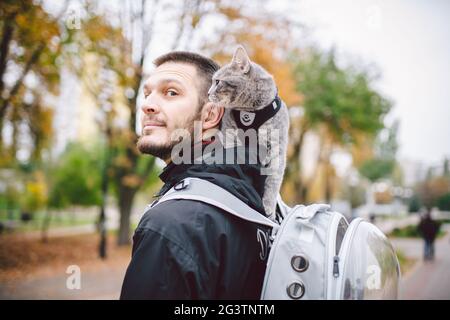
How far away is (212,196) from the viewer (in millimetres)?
1317

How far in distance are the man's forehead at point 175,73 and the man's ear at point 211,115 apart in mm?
130

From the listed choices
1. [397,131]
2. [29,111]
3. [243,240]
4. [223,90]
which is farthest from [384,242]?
[397,131]

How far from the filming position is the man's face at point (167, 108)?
1632 millimetres

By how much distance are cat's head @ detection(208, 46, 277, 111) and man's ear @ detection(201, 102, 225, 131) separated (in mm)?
275

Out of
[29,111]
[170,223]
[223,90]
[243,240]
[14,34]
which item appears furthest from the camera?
[29,111]

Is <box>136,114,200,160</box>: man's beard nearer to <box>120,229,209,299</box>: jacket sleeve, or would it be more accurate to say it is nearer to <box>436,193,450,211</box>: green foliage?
<box>120,229,209,299</box>: jacket sleeve

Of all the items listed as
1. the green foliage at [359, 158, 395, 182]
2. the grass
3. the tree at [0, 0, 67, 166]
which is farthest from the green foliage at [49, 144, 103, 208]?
the green foliage at [359, 158, 395, 182]

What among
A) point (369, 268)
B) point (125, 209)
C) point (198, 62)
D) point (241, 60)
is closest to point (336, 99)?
point (125, 209)

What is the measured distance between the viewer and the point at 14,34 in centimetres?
873

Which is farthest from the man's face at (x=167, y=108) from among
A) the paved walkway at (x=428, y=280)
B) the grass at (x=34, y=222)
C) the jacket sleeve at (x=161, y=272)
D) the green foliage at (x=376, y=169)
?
the green foliage at (x=376, y=169)

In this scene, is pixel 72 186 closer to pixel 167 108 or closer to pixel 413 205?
pixel 167 108

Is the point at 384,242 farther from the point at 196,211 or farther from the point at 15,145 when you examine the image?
the point at 15,145

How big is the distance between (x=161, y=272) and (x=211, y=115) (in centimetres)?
81

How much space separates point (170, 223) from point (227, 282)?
0.31 meters
